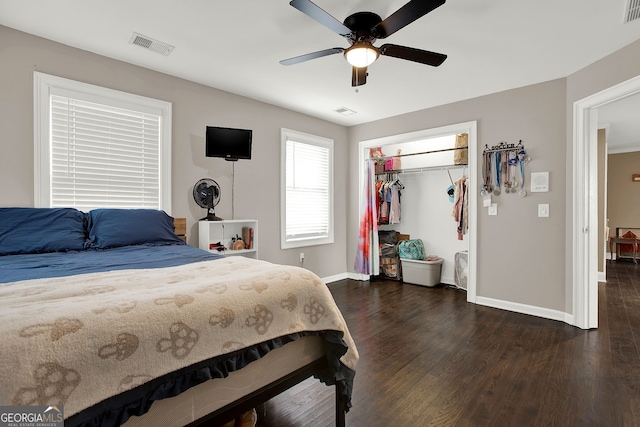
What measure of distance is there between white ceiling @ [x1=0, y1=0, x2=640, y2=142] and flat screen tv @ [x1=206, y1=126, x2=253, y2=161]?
573 millimetres

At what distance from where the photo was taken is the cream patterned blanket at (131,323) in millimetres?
794

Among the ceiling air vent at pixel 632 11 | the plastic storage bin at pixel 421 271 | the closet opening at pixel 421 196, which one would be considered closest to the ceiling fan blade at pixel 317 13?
the ceiling air vent at pixel 632 11

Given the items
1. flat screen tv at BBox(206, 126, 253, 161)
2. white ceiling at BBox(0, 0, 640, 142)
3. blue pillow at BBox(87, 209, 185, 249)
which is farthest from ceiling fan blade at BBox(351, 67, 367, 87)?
blue pillow at BBox(87, 209, 185, 249)

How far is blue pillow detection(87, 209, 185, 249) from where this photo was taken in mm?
2420

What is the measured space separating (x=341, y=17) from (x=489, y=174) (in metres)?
2.59

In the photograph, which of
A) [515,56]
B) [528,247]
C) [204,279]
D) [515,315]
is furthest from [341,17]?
[515,315]

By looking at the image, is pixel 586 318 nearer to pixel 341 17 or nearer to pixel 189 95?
pixel 341 17

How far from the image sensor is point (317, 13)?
188 cm

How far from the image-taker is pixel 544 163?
3.45 metres

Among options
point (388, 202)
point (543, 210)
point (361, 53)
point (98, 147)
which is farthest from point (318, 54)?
point (388, 202)

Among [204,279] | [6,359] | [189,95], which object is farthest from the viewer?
[189,95]

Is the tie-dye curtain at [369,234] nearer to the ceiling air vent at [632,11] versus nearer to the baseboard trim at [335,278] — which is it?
the baseboard trim at [335,278]

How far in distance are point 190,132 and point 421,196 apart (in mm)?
3635

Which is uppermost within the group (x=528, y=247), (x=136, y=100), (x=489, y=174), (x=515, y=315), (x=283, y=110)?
(x=283, y=110)
